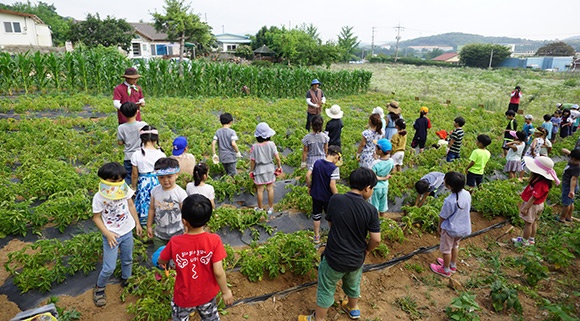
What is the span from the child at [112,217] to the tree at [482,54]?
7104cm

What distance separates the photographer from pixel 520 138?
7.58 meters

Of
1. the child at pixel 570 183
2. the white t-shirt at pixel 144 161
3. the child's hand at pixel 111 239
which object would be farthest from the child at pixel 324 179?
the child at pixel 570 183

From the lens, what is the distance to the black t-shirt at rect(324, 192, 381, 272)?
3.18 meters

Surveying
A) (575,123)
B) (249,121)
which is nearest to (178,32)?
(249,121)

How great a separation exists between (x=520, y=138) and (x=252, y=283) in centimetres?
691

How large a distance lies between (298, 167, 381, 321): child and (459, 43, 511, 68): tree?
230ft

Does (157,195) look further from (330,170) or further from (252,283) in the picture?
(330,170)

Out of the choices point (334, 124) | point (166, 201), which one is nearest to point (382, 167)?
point (334, 124)

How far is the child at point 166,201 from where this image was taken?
142 inches

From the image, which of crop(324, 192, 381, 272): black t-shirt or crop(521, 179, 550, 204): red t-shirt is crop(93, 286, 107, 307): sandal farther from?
crop(521, 179, 550, 204): red t-shirt

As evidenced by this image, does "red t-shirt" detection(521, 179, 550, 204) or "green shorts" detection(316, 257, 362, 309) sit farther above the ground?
"red t-shirt" detection(521, 179, 550, 204)

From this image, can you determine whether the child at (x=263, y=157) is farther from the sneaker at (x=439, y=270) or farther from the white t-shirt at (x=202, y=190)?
the sneaker at (x=439, y=270)

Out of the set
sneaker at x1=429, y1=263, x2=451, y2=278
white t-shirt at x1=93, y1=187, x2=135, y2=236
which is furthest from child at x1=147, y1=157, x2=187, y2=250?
sneaker at x1=429, y1=263, x2=451, y2=278

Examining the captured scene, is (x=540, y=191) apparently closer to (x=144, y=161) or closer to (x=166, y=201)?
(x=166, y=201)
